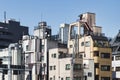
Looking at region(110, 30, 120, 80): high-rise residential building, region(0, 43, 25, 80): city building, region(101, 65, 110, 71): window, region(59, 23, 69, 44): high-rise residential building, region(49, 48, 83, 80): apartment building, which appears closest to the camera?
region(49, 48, 83, 80): apartment building

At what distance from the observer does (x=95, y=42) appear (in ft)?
253

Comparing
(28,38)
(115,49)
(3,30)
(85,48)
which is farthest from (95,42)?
(3,30)

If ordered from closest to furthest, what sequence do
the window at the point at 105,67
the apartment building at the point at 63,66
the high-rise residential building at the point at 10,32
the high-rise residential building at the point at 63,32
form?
the apartment building at the point at 63,66 < the window at the point at 105,67 < the high-rise residential building at the point at 63,32 < the high-rise residential building at the point at 10,32

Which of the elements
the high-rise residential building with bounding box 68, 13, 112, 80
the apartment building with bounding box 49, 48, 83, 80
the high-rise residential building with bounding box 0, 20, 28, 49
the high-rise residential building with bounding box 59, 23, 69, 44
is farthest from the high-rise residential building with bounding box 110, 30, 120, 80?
the high-rise residential building with bounding box 0, 20, 28, 49

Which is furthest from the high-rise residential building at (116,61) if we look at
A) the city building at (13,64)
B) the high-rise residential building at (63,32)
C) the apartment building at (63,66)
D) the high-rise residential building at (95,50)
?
the city building at (13,64)

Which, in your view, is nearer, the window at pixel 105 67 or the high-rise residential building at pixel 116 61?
the window at pixel 105 67

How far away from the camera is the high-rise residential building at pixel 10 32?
339ft

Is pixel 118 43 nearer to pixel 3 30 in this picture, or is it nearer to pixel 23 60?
pixel 23 60

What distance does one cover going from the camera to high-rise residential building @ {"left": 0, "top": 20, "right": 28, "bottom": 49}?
10319cm

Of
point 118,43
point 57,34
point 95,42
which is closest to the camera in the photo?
point 95,42

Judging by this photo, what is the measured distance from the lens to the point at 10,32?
347ft

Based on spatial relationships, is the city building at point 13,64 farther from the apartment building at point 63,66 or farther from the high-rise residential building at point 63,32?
the high-rise residential building at point 63,32

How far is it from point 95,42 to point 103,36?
155 inches

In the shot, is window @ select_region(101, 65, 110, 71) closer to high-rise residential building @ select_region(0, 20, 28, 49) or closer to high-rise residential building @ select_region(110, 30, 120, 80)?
high-rise residential building @ select_region(110, 30, 120, 80)
